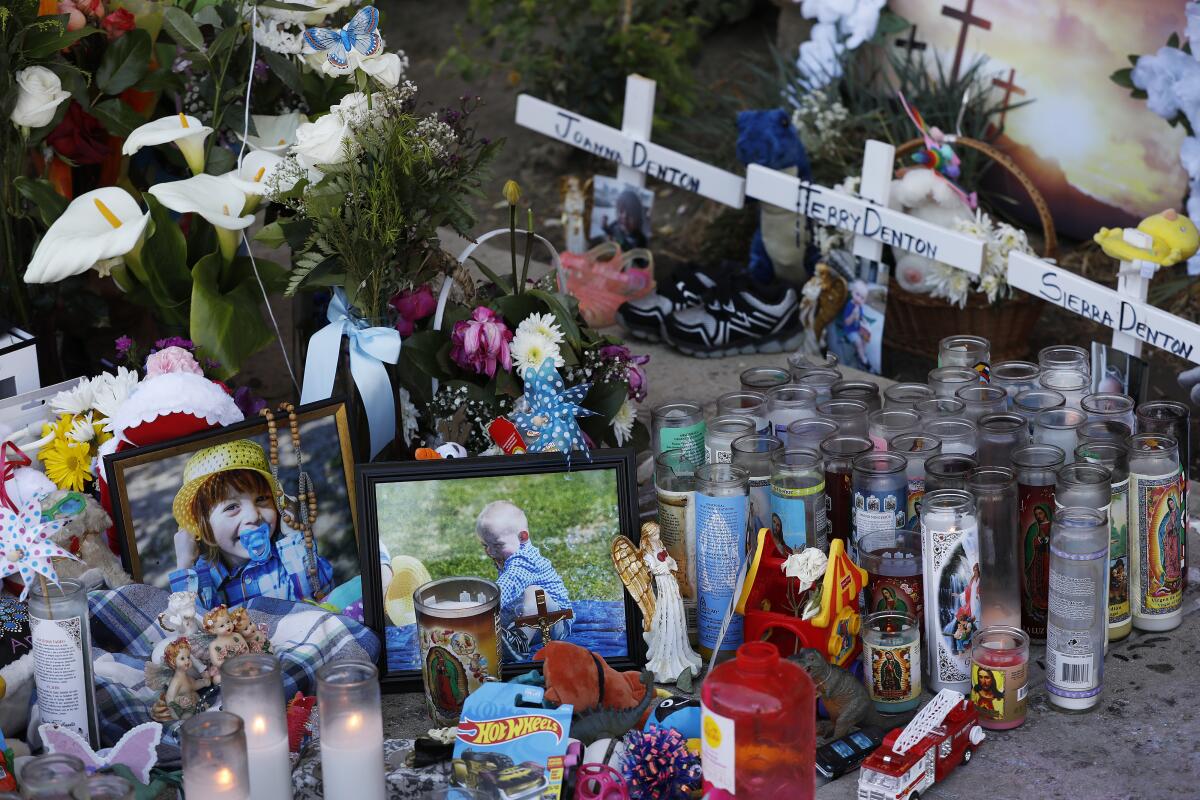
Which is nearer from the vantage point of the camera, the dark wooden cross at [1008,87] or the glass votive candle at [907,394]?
the glass votive candle at [907,394]

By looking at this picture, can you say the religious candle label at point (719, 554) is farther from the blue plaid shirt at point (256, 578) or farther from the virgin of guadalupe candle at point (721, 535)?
the blue plaid shirt at point (256, 578)

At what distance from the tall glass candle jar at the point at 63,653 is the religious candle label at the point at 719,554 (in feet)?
3.48


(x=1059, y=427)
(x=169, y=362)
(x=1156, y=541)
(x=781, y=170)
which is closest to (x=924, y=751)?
(x=1156, y=541)

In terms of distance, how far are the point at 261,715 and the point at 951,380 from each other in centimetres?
159

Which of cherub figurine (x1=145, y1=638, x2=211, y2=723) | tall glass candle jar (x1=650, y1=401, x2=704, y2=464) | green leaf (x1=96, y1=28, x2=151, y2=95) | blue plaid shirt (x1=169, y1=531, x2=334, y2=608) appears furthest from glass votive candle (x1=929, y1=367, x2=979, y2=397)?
green leaf (x1=96, y1=28, x2=151, y2=95)

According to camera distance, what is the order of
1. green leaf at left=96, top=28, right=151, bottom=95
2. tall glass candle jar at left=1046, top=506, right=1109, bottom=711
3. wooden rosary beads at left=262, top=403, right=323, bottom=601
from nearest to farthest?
tall glass candle jar at left=1046, top=506, right=1109, bottom=711 < wooden rosary beads at left=262, top=403, right=323, bottom=601 < green leaf at left=96, top=28, right=151, bottom=95

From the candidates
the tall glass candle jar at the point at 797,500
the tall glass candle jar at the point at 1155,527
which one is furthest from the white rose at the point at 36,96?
the tall glass candle jar at the point at 1155,527

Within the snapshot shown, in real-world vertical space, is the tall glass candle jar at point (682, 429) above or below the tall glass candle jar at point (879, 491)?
above

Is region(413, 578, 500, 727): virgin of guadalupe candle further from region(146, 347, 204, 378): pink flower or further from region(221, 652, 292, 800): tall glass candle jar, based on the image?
region(146, 347, 204, 378): pink flower

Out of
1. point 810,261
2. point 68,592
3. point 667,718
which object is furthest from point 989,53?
point 68,592

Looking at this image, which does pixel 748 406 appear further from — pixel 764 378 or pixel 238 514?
pixel 238 514

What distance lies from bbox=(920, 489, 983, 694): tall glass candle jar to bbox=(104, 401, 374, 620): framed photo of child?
1065 millimetres

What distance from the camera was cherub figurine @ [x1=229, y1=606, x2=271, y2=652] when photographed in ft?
8.25

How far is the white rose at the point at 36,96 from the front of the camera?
3.12 metres
